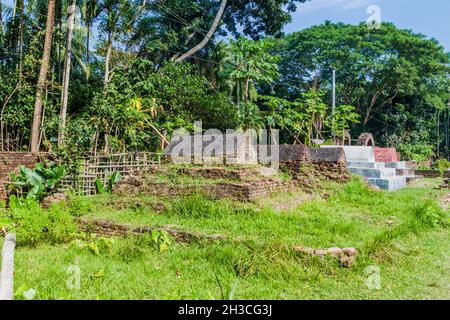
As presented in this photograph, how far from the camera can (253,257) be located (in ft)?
16.8

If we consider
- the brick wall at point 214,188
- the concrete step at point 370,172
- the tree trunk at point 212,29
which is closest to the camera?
the brick wall at point 214,188

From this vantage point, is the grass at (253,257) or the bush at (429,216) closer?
the grass at (253,257)

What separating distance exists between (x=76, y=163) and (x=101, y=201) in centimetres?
246

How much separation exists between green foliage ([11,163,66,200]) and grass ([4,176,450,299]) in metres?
2.20

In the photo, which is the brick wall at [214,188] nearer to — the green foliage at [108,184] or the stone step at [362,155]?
the green foliage at [108,184]

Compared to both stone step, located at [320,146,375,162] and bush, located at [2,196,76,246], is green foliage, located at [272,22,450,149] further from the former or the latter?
bush, located at [2,196,76,246]

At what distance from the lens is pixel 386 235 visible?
6.03 m

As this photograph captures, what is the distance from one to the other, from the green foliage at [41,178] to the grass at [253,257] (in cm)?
220

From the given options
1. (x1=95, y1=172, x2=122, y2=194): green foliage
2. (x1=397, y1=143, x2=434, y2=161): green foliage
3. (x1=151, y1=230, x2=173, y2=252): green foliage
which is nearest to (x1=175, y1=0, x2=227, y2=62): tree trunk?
(x1=95, y1=172, x2=122, y2=194): green foliage

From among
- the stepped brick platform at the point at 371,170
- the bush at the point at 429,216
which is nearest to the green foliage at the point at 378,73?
the stepped brick platform at the point at 371,170

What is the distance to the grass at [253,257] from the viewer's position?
444cm

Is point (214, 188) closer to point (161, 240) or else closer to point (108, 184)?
point (161, 240)

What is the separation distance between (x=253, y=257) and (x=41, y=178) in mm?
7111

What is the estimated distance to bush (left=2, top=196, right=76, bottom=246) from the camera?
6.68 metres
